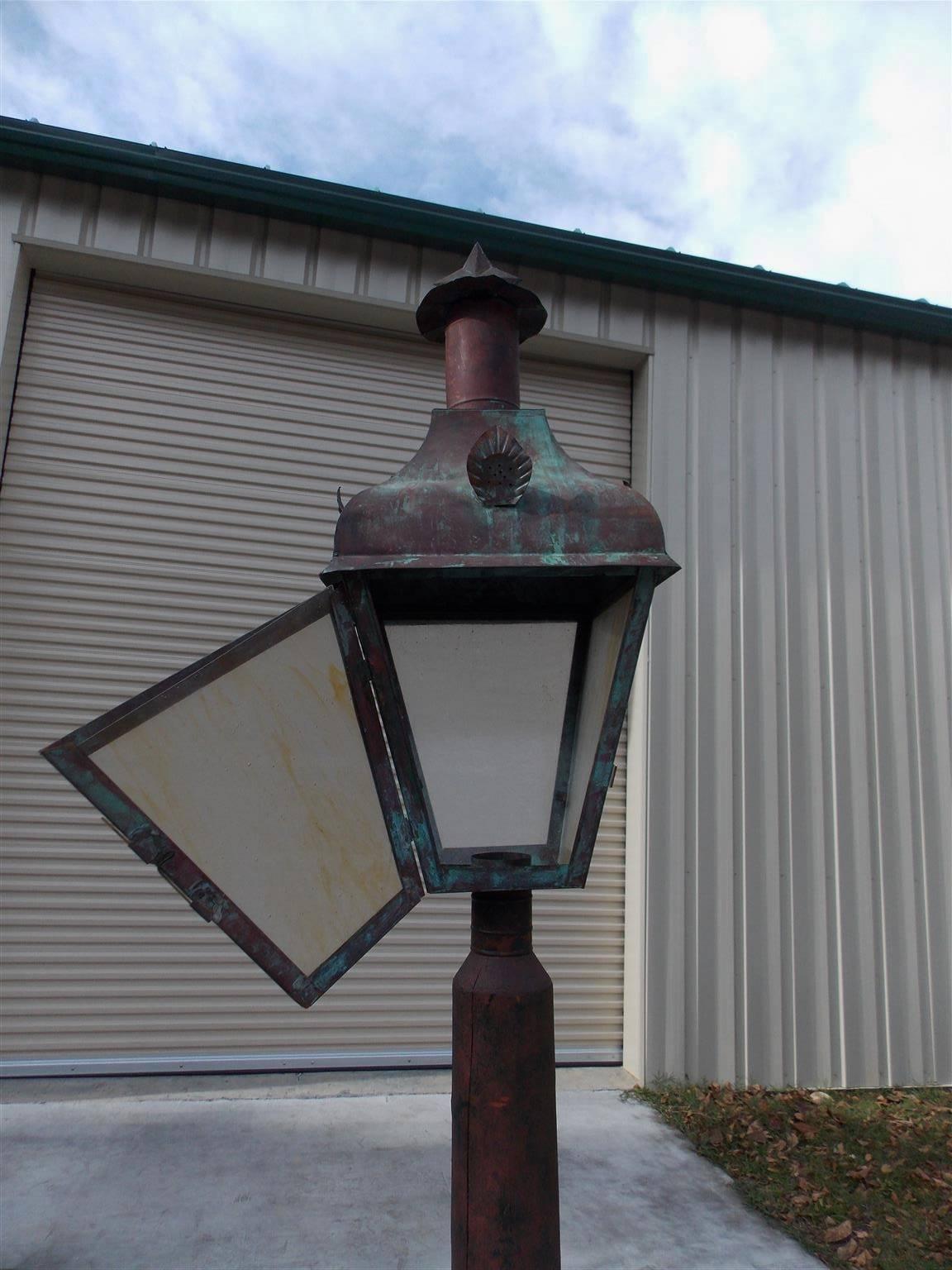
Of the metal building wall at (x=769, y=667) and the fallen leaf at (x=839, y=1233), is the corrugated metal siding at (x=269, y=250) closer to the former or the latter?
the metal building wall at (x=769, y=667)

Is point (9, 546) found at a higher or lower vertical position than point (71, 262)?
lower

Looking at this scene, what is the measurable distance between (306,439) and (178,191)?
1569 mm

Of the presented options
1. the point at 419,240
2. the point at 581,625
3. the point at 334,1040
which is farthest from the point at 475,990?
the point at 419,240

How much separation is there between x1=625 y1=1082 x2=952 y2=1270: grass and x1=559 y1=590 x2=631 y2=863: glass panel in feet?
9.67

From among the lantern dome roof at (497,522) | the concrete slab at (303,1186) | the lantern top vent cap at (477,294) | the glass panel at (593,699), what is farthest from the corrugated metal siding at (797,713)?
the lantern dome roof at (497,522)

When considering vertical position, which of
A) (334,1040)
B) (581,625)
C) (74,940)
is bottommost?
(334,1040)

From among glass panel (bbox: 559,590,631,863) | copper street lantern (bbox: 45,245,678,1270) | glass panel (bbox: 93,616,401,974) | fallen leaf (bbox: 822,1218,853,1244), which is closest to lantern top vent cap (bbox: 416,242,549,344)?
copper street lantern (bbox: 45,245,678,1270)

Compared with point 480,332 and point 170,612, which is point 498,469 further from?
point 170,612

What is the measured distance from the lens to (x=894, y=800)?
219 inches

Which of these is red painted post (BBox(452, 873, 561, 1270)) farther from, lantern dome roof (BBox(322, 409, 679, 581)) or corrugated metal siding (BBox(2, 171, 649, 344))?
corrugated metal siding (BBox(2, 171, 649, 344))

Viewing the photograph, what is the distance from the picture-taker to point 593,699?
1555 mm

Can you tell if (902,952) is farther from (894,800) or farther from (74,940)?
(74,940)

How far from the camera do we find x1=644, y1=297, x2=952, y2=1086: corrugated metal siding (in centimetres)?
514

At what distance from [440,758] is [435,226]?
460 centimetres
